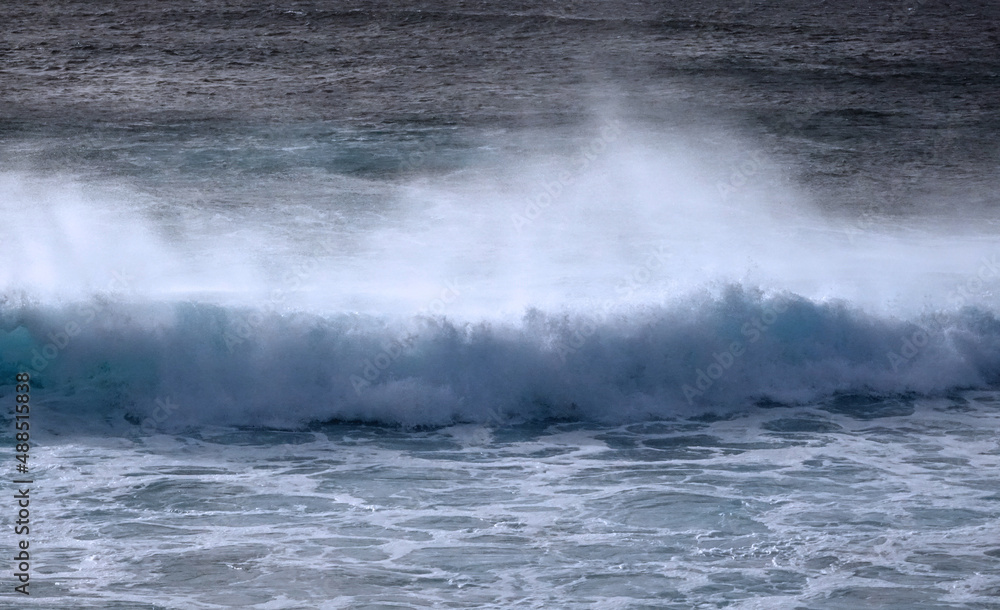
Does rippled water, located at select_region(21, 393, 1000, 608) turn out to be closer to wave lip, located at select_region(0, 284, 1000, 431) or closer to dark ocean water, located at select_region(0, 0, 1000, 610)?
dark ocean water, located at select_region(0, 0, 1000, 610)

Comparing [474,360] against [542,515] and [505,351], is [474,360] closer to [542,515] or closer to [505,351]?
[505,351]

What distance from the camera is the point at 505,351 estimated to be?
10586 millimetres

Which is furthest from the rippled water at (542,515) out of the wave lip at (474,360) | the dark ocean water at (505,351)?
the wave lip at (474,360)

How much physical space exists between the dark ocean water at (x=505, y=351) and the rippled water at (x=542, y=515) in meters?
0.03

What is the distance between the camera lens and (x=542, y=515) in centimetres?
766

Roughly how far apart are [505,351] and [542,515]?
311 centimetres

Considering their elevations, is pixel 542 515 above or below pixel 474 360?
below

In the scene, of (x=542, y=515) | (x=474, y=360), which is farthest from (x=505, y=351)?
(x=542, y=515)

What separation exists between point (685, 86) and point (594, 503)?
18.1 metres

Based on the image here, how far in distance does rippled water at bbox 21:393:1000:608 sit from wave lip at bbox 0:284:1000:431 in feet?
1.39

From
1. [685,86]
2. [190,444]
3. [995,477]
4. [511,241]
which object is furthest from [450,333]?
[685,86]

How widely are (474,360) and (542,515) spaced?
3.03 metres

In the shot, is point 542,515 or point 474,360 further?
point 474,360

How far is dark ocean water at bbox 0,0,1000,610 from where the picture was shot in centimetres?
695
